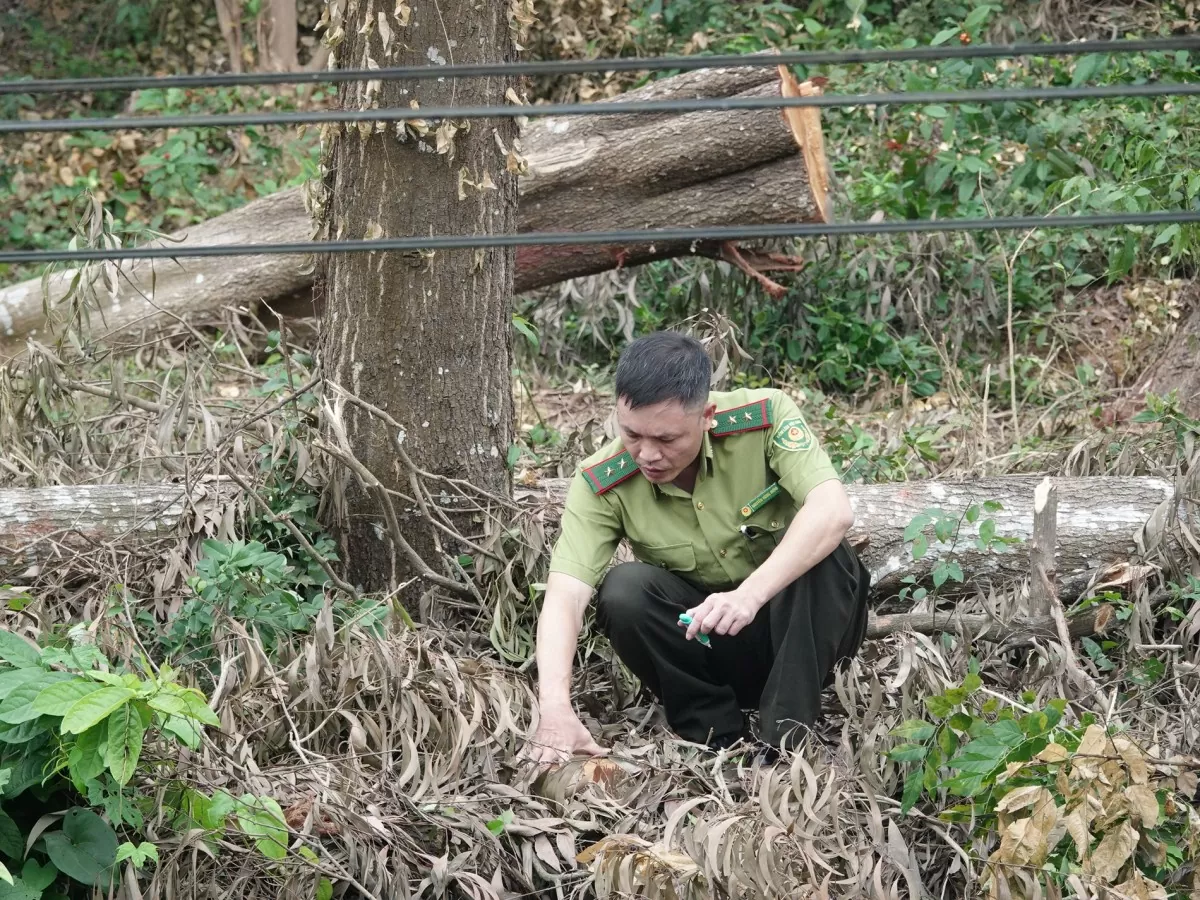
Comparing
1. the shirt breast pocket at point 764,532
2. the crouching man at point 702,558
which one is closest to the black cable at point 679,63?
the crouching man at point 702,558

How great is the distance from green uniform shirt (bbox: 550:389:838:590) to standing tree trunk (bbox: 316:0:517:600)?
624 millimetres

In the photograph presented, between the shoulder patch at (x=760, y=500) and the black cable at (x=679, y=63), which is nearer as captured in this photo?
the black cable at (x=679, y=63)

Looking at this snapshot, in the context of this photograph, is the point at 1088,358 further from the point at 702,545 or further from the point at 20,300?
the point at 20,300

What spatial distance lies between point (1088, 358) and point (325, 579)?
13.5ft

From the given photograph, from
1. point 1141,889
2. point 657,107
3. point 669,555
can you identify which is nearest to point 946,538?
point 669,555

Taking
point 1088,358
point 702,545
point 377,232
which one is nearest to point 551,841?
point 702,545

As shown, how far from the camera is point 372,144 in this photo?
13.4 feet

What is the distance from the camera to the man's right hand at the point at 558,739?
3.52 metres

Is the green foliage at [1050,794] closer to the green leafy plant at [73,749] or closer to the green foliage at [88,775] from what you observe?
the green foliage at [88,775]

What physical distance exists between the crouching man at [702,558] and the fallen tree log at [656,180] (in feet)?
8.02

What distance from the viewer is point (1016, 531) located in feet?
14.6

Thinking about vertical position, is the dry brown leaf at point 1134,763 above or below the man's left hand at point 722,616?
below

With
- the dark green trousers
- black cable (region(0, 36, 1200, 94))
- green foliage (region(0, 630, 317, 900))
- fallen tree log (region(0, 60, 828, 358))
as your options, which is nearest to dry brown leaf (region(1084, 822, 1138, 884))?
the dark green trousers

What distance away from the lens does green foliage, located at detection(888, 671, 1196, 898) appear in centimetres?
292
